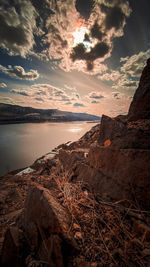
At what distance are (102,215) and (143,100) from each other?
265 centimetres

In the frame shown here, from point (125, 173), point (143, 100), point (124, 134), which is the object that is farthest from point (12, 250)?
point (143, 100)

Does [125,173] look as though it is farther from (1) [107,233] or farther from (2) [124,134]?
(1) [107,233]

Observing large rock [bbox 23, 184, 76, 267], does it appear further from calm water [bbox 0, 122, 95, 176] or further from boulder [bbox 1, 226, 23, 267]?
calm water [bbox 0, 122, 95, 176]

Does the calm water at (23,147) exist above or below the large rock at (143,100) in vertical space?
below

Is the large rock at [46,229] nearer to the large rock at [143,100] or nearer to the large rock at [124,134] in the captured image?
the large rock at [124,134]

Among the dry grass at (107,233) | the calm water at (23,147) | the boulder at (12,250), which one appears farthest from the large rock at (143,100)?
the calm water at (23,147)

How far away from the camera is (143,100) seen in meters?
2.23

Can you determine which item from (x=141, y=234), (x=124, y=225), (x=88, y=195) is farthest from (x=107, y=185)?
(x=141, y=234)

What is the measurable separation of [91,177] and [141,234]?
1274mm

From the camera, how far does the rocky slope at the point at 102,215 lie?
1.11 metres

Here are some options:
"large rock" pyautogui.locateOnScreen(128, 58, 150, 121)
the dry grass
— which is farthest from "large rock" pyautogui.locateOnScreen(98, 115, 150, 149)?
the dry grass

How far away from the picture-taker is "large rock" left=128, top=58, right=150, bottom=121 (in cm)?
218

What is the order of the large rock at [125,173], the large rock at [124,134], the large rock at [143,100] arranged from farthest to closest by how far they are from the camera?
1. the large rock at [143,100]
2. the large rock at [124,134]
3. the large rock at [125,173]

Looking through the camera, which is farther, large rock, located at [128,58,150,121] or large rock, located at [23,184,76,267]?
large rock, located at [128,58,150,121]
